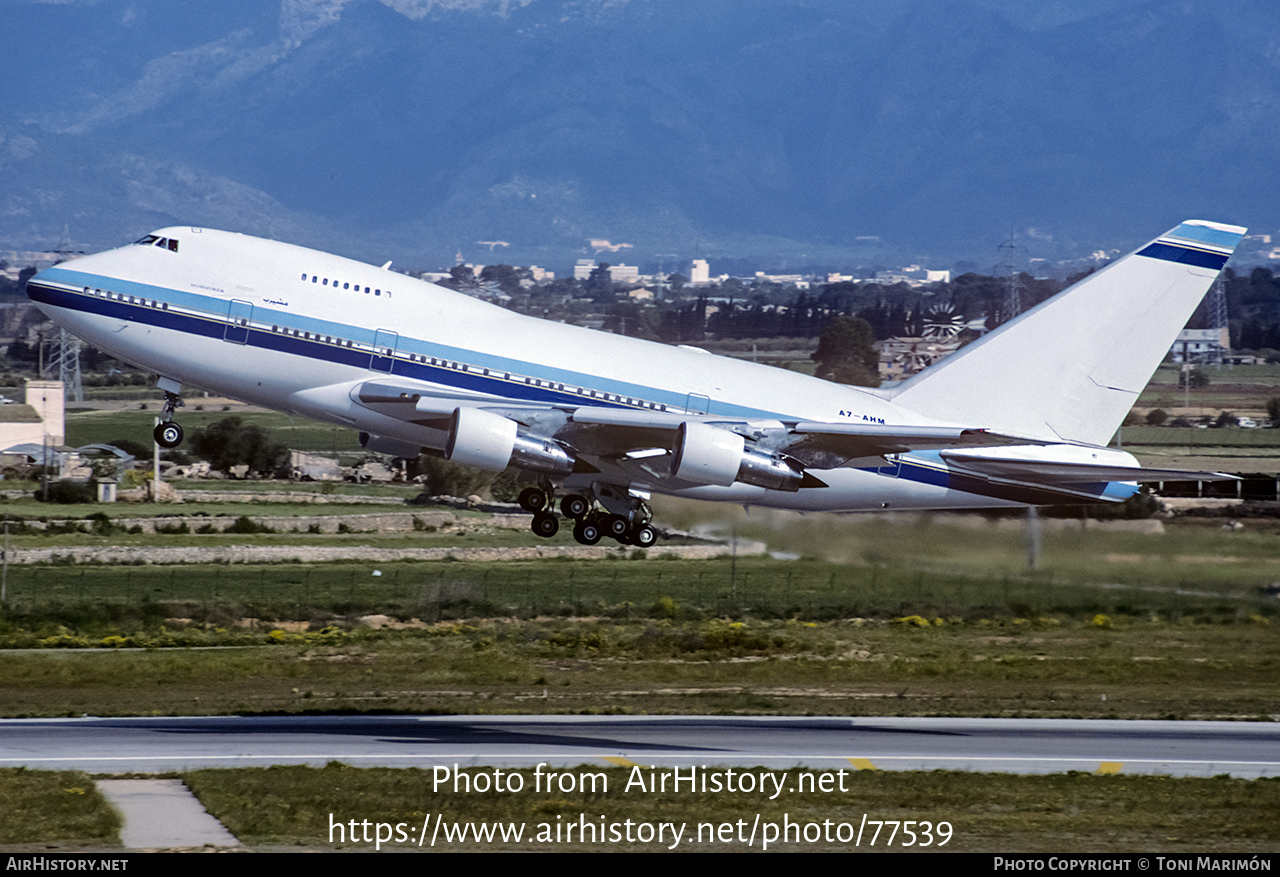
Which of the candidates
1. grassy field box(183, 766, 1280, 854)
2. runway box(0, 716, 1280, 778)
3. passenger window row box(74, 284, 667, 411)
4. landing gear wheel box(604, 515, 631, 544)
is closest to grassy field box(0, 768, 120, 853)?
Result: runway box(0, 716, 1280, 778)

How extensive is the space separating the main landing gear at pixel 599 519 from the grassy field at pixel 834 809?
723cm

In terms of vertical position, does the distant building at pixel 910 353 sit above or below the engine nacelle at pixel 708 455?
above

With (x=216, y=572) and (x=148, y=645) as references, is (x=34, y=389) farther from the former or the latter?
(x=148, y=645)

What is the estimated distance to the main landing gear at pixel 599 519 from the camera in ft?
120

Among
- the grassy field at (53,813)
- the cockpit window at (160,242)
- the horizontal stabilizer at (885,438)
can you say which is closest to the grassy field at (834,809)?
the grassy field at (53,813)

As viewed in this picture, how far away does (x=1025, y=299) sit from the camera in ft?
522

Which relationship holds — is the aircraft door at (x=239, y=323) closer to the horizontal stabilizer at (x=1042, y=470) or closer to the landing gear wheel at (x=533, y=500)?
the landing gear wheel at (x=533, y=500)

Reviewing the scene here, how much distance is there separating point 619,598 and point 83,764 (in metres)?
35.0

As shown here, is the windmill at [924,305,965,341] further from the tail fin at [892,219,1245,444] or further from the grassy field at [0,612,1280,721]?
the tail fin at [892,219,1245,444]

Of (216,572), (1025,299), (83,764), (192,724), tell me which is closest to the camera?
(83,764)

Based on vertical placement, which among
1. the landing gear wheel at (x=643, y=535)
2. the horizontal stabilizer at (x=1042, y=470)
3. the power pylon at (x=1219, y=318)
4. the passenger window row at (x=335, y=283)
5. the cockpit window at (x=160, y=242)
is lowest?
the landing gear wheel at (x=643, y=535)

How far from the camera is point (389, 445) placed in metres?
35.0
